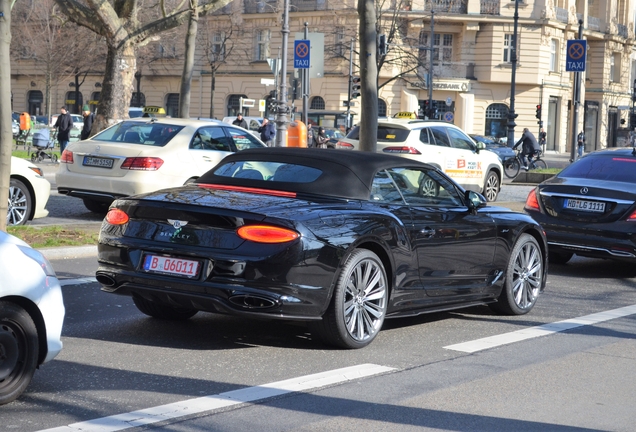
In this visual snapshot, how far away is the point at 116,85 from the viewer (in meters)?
25.4

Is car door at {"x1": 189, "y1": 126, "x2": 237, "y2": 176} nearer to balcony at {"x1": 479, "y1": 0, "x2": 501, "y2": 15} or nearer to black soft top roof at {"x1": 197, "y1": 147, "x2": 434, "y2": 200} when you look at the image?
black soft top roof at {"x1": 197, "y1": 147, "x2": 434, "y2": 200}

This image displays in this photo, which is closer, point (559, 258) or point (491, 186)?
point (559, 258)

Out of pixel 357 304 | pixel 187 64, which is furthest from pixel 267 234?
pixel 187 64

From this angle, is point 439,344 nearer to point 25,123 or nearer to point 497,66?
point 25,123

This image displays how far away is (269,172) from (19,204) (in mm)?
7070

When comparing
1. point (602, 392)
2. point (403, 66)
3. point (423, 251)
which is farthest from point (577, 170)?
point (403, 66)

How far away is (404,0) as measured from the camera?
5981 centimetres

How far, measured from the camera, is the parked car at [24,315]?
5.22 meters

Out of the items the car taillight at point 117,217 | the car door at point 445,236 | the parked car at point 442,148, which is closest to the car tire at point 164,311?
the car taillight at point 117,217

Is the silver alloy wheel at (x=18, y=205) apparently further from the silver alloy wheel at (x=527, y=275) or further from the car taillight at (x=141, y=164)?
the silver alloy wheel at (x=527, y=275)

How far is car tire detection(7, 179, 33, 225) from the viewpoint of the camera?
13664 mm

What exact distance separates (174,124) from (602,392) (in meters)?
10.9

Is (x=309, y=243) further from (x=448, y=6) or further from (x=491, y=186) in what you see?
(x=448, y=6)

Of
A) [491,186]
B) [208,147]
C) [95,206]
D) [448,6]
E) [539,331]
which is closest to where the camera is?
[539,331]
